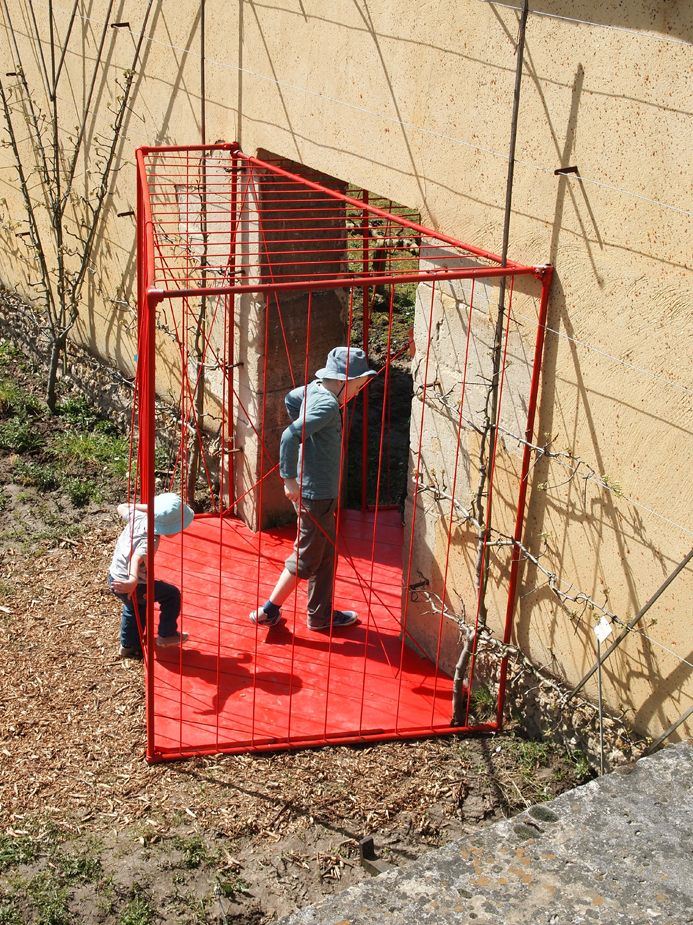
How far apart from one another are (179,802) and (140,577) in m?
1.16

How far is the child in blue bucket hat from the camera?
5223 millimetres

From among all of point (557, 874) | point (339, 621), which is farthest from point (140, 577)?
point (557, 874)

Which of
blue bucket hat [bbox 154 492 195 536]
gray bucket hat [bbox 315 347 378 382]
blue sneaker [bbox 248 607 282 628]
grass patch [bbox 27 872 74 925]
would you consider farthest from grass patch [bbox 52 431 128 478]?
grass patch [bbox 27 872 74 925]

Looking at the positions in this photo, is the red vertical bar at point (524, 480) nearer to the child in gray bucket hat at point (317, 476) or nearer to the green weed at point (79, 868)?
the child in gray bucket hat at point (317, 476)

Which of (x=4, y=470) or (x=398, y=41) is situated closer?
(x=398, y=41)

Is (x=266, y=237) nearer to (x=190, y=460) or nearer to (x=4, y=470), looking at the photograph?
(x=190, y=460)

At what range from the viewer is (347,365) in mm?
5285

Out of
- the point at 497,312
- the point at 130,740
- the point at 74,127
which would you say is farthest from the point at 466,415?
the point at 74,127

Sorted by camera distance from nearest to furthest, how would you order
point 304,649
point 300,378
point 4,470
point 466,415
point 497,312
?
point 497,312 → point 466,415 → point 304,649 → point 300,378 → point 4,470

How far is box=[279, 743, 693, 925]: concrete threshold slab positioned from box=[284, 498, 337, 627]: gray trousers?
283 cm

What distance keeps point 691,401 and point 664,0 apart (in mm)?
1353

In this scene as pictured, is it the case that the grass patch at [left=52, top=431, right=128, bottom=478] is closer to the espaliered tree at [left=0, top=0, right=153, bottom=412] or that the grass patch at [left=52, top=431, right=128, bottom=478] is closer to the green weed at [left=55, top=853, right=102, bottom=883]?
the espaliered tree at [left=0, top=0, right=153, bottom=412]

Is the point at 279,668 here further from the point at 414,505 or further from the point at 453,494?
the point at 453,494

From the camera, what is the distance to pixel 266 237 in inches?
245
